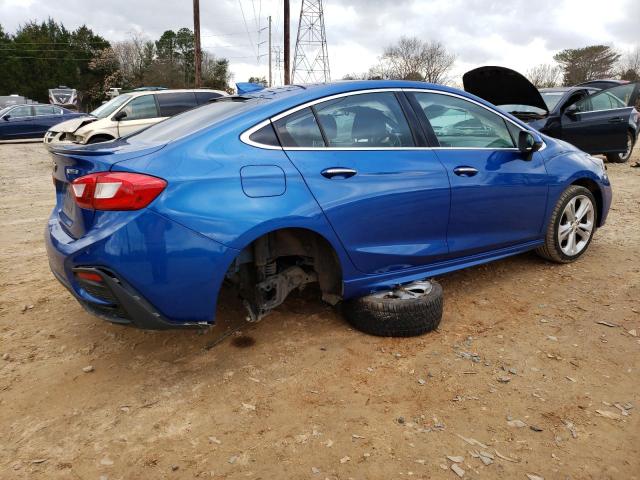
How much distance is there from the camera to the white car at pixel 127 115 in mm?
10336

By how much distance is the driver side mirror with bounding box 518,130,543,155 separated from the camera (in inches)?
150

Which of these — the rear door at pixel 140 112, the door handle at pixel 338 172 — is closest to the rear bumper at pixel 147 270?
the door handle at pixel 338 172

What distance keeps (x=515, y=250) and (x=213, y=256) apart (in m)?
2.60

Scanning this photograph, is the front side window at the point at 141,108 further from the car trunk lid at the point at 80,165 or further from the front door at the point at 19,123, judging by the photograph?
the front door at the point at 19,123

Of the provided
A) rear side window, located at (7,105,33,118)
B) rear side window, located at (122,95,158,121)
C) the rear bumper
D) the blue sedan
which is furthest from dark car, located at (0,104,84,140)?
the rear bumper

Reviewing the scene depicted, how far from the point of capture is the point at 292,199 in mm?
2682

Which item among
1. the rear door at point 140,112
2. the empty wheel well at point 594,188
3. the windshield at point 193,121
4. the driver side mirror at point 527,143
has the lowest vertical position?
the empty wheel well at point 594,188

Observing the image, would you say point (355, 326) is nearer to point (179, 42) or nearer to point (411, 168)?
point (411, 168)

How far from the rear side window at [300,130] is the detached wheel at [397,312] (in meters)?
1.05

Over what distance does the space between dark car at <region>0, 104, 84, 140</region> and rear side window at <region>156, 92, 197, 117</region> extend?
8165 millimetres

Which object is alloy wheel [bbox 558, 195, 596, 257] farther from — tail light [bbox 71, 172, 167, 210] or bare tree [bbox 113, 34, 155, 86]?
bare tree [bbox 113, 34, 155, 86]

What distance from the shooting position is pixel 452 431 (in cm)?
234

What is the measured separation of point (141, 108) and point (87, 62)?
5499 centimetres

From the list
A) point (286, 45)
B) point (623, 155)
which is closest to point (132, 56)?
point (286, 45)
